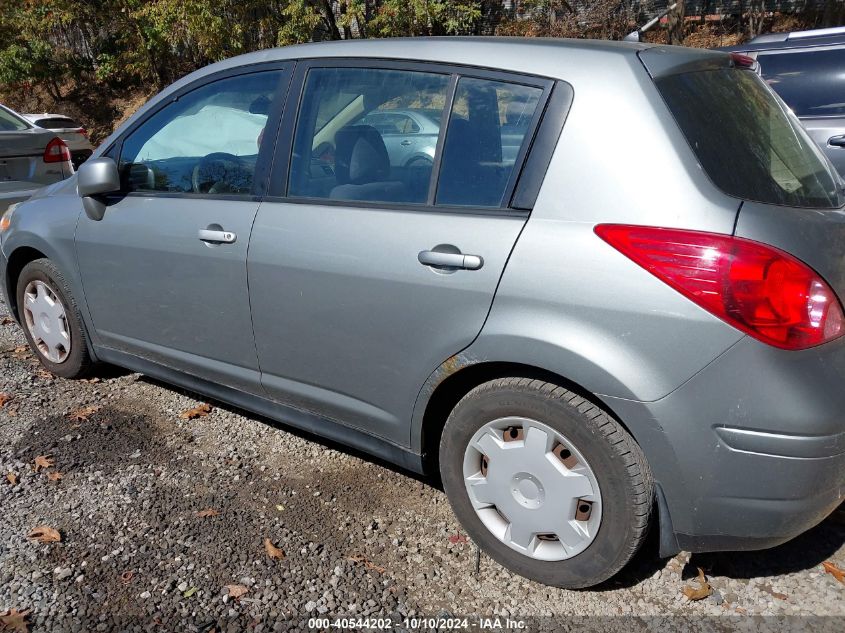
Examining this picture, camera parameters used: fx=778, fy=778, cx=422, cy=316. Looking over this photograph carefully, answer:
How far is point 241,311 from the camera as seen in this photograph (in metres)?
3.28

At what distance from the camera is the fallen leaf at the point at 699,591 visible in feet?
8.65

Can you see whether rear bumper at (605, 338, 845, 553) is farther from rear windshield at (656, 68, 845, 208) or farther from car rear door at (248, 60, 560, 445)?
car rear door at (248, 60, 560, 445)

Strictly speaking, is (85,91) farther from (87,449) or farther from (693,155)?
(693,155)

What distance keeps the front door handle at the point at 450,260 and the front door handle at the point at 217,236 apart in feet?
3.23

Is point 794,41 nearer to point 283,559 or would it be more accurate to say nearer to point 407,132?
point 407,132

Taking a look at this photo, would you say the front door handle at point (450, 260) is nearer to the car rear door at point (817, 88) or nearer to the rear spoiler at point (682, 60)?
the rear spoiler at point (682, 60)

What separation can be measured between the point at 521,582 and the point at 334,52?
217cm

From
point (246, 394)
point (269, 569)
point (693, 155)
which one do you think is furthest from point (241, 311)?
point (693, 155)

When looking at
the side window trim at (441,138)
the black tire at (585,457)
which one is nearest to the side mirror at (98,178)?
the side window trim at (441,138)

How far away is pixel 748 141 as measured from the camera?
251 centimetres

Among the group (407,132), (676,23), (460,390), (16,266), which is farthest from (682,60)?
(676,23)

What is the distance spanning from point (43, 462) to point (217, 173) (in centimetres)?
158

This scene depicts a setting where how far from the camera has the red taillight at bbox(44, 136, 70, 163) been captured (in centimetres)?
722

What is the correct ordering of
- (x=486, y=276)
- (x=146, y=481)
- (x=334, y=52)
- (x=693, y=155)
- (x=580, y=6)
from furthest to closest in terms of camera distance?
(x=580, y=6) < (x=146, y=481) < (x=334, y=52) < (x=486, y=276) < (x=693, y=155)
